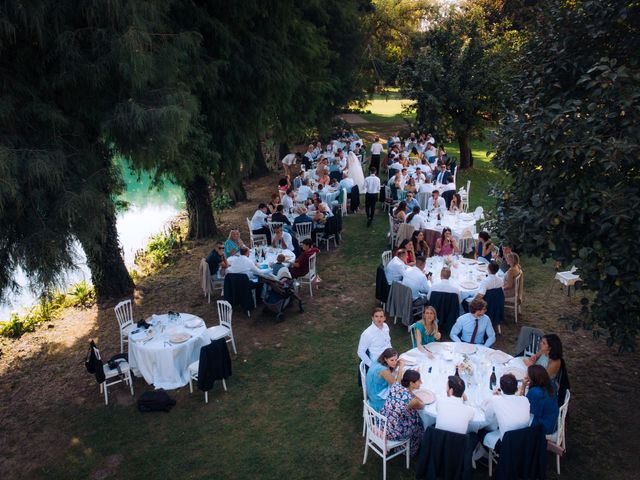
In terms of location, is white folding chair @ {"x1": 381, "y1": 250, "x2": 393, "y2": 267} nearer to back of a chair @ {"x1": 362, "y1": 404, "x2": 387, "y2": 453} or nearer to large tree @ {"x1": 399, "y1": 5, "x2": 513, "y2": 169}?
back of a chair @ {"x1": 362, "y1": 404, "x2": 387, "y2": 453}

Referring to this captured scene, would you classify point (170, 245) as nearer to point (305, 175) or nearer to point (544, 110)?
point (305, 175)

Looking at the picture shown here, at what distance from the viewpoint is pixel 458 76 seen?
64.3 ft

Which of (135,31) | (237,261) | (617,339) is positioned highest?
(135,31)


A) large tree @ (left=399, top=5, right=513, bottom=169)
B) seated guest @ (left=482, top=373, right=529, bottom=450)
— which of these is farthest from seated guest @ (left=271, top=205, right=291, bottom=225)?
large tree @ (left=399, top=5, right=513, bottom=169)

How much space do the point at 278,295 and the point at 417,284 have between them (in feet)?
8.61

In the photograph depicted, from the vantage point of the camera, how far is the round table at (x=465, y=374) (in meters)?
5.82

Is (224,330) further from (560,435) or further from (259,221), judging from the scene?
(560,435)

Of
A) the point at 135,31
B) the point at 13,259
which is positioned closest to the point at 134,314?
the point at 13,259

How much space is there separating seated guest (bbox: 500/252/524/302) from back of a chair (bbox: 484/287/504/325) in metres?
0.31

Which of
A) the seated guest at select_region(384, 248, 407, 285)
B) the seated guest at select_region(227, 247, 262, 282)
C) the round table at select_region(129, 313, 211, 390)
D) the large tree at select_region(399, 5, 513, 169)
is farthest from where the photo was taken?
the large tree at select_region(399, 5, 513, 169)

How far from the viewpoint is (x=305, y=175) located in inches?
682

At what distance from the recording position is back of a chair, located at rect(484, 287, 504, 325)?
29.0ft

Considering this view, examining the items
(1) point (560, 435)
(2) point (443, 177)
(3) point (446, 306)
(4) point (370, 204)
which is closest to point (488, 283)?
(3) point (446, 306)

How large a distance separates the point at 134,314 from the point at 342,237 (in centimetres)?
617
